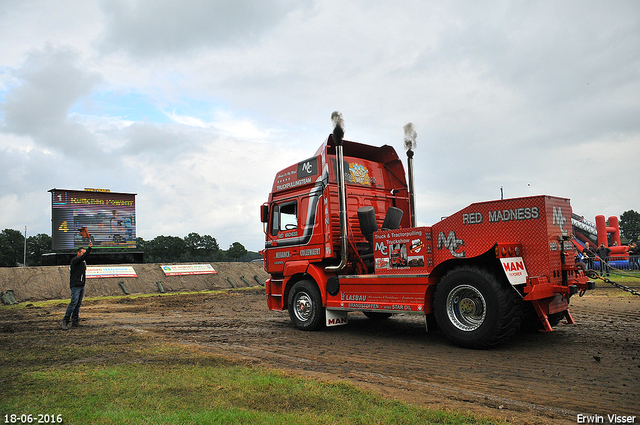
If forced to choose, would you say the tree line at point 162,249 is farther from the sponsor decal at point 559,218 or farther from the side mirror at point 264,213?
the sponsor decal at point 559,218

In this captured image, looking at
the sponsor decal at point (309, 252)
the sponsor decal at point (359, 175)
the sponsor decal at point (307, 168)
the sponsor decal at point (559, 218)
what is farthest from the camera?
the sponsor decal at point (359, 175)

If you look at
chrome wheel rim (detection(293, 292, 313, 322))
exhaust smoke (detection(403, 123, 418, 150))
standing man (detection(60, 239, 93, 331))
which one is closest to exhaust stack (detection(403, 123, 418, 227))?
exhaust smoke (detection(403, 123, 418, 150))

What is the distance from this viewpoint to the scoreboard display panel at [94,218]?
23.6 m

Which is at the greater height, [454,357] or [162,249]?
[162,249]

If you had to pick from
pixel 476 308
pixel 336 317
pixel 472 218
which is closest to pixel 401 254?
pixel 472 218

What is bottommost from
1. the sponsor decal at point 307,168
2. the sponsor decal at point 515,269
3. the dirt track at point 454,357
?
the dirt track at point 454,357

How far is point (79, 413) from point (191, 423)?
1.11 m

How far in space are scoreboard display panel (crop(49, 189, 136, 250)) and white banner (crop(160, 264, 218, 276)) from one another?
3.57 metres

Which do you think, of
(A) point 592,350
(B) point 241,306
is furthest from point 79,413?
(B) point 241,306

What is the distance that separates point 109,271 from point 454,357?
19749 millimetres

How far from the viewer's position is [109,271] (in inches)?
850

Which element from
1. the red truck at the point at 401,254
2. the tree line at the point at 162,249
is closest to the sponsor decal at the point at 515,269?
the red truck at the point at 401,254

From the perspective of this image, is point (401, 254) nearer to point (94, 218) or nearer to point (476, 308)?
point (476, 308)

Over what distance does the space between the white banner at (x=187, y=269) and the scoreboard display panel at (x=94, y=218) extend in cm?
357
